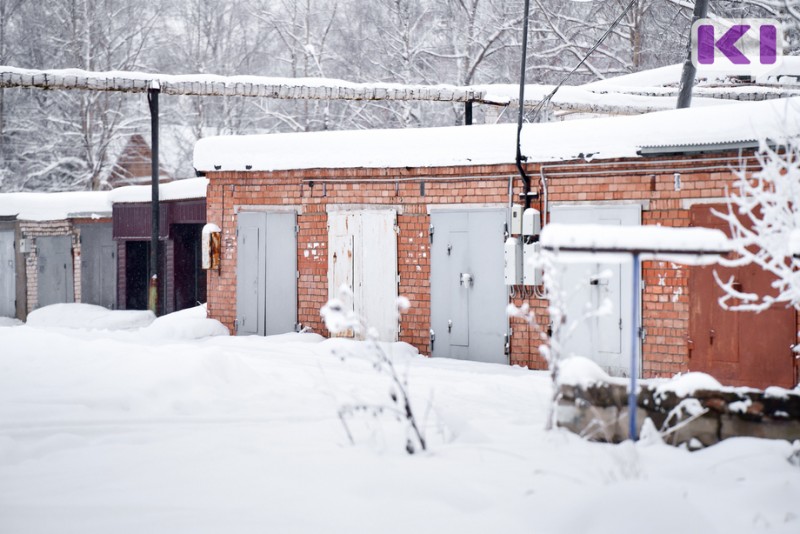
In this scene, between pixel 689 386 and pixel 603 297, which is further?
pixel 603 297

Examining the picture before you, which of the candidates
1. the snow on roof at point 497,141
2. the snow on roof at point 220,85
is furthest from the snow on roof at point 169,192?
the snow on roof at point 497,141

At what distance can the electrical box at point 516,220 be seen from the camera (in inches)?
369

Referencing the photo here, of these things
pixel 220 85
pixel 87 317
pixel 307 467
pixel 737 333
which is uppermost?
pixel 220 85

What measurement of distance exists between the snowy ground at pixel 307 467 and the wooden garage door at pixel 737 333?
2.75m

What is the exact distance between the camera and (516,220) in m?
9.38

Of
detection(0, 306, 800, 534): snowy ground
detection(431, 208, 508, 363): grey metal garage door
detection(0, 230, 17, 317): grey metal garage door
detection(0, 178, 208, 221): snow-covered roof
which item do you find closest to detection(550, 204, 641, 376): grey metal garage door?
detection(431, 208, 508, 363): grey metal garage door

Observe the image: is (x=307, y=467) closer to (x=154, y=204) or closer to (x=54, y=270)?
(x=154, y=204)

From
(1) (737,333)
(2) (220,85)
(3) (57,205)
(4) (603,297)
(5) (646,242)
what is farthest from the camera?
(3) (57,205)

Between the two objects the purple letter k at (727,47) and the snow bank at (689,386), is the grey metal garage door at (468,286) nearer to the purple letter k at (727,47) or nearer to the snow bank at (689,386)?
the snow bank at (689,386)

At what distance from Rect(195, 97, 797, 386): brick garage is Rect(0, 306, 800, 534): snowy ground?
2695 mm

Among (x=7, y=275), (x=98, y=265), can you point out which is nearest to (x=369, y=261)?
(x=98, y=265)

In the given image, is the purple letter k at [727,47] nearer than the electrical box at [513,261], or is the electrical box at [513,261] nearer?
the electrical box at [513,261]

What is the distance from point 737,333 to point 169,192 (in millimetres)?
10454

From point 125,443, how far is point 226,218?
642 centimetres
